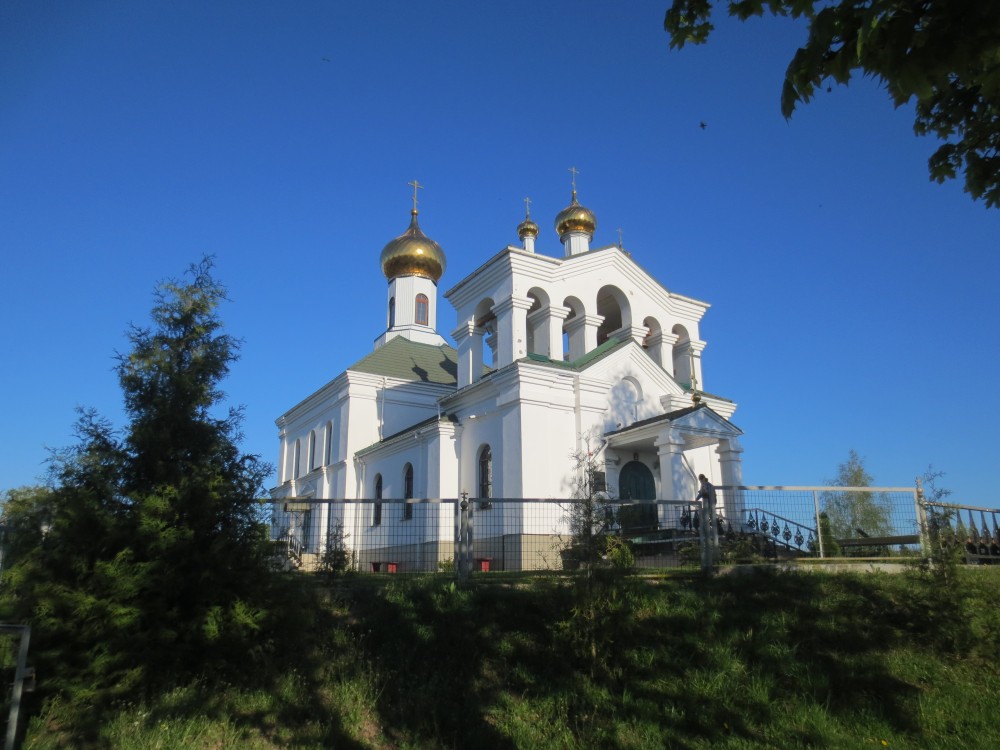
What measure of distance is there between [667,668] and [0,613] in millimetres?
6888

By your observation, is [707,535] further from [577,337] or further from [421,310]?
[421,310]

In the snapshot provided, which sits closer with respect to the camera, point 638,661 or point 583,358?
point 638,661

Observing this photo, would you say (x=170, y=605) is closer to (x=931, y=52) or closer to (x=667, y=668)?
(x=667, y=668)

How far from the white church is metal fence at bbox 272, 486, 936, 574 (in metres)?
0.15

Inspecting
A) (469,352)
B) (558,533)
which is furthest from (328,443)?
(558,533)

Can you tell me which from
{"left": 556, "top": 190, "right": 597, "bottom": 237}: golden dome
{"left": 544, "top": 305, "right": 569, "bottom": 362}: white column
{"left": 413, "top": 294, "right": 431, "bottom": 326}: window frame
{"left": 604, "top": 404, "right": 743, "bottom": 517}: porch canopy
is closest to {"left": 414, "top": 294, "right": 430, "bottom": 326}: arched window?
{"left": 413, "top": 294, "right": 431, "bottom": 326}: window frame

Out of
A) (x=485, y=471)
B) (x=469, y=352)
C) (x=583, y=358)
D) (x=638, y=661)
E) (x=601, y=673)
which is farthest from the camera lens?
(x=469, y=352)

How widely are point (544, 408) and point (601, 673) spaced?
11.3 m

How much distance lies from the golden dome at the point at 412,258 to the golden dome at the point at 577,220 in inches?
434

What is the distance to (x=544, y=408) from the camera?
18953 mm

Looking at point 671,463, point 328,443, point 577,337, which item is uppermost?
point 577,337

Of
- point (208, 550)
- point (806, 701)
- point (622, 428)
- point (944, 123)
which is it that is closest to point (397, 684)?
point (208, 550)

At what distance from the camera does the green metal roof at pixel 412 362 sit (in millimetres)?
28141

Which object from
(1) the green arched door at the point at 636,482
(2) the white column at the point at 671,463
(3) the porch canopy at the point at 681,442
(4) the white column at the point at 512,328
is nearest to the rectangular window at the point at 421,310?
(4) the white column at the point at 512,328
